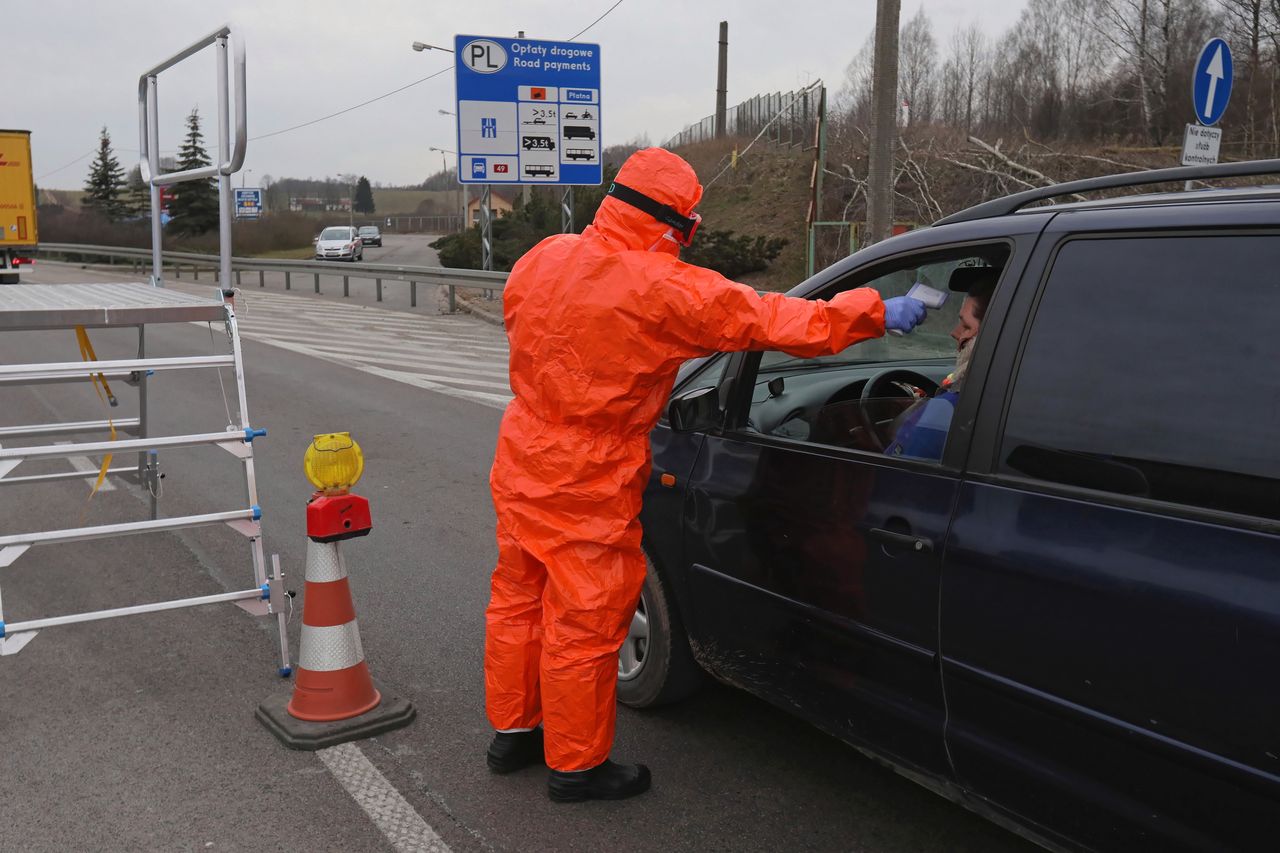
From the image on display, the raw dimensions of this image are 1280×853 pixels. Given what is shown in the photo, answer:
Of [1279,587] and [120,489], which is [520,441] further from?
[120,489]

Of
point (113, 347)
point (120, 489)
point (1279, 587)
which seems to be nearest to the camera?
point (1279, 587)

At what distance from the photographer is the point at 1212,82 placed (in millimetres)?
8766

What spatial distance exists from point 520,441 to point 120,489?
5.70 m

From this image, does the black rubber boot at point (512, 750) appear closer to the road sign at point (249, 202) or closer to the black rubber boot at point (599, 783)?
the black rubber boot at point (599, 783)

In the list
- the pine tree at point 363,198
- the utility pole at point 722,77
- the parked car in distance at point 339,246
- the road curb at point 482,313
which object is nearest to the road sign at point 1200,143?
the road curb at point 482,313

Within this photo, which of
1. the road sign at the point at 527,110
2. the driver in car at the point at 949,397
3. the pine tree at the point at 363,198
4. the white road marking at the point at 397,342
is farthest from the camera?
the pine tree at the point at 363,198

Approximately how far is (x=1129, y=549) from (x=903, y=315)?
0.97 meters

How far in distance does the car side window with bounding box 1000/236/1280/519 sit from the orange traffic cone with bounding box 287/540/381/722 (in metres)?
2.43

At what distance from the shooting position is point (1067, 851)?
8.05 ft

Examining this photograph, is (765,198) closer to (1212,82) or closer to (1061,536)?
(1212,82)

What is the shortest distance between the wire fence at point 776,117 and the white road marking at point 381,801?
30.6m

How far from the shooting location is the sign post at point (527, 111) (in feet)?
64.6

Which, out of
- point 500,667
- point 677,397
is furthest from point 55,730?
point 677,397

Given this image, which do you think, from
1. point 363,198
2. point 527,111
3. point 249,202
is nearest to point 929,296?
point 527,111
